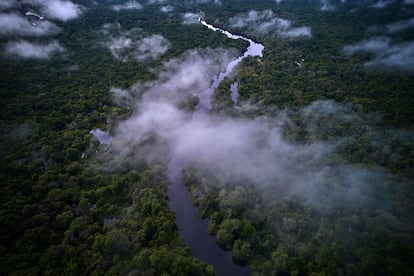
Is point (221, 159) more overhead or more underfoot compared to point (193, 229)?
more overhead

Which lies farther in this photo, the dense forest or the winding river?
the winding river

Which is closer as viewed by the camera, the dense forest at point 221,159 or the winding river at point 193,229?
the dense forest at point 221,159

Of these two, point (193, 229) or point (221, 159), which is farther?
point (221, 159)

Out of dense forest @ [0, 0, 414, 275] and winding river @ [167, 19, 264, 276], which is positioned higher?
dense forest @ [0, 0, 414, 275]

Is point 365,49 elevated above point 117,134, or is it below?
above

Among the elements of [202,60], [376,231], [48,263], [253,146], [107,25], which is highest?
[107,25]

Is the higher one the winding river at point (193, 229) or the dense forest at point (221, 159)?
the dense forest at point (221, 159)

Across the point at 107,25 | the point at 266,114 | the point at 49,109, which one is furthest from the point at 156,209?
Answer: the point at 107,25

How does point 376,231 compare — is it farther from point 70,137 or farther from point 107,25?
point 107,25
